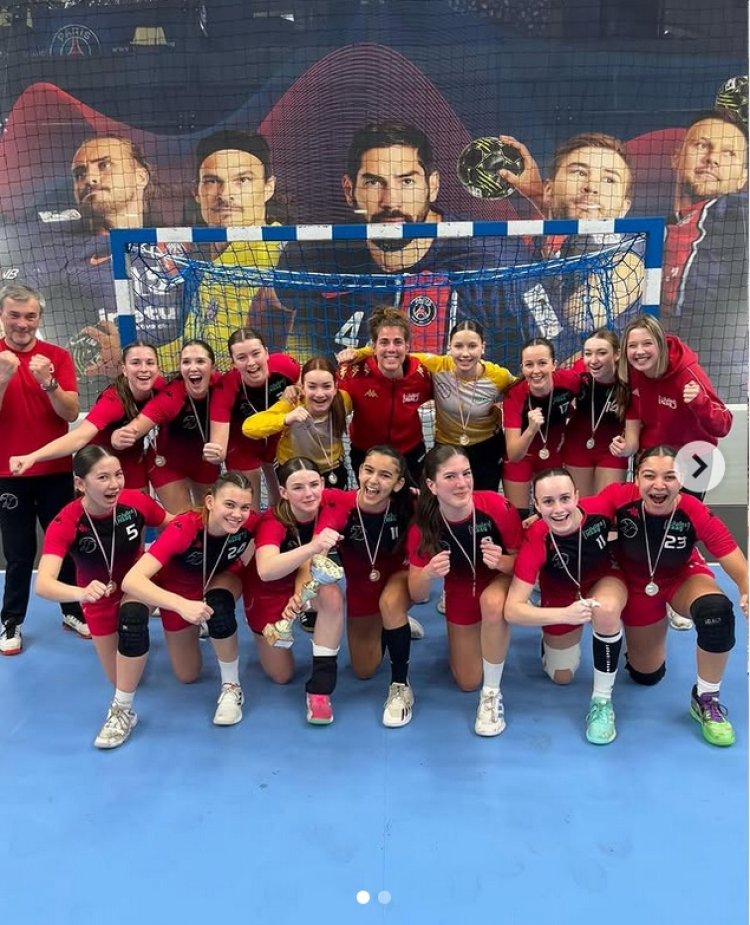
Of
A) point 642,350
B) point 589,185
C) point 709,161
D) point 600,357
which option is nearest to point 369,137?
point 589,185

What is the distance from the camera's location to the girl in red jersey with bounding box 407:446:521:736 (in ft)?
9.55

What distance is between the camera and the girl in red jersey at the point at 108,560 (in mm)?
2961

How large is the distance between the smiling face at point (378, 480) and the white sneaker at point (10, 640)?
2.01m

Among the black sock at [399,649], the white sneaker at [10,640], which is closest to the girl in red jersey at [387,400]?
the black sock at [399,649]

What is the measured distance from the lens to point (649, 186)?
698cm

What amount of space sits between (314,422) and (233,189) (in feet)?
14.5

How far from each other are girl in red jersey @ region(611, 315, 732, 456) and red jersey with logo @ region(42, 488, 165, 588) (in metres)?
2.30

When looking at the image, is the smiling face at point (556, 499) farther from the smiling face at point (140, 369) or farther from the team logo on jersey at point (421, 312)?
the team logo on jersey at point (421, 312)

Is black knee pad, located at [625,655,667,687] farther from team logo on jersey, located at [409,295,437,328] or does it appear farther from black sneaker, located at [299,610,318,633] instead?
team logo on jersey, located at [409,295,437,328]

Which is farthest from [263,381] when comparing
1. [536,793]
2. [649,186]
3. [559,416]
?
[649,186]

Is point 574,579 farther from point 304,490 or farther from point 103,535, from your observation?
point 103,535

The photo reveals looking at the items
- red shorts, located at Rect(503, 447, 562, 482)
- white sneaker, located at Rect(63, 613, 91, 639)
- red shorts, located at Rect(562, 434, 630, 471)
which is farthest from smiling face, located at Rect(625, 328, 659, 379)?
white sneaker, located at Rect(63, 613, 91, 639)

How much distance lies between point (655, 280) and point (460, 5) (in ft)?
13.9

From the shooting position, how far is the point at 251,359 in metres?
3.61
